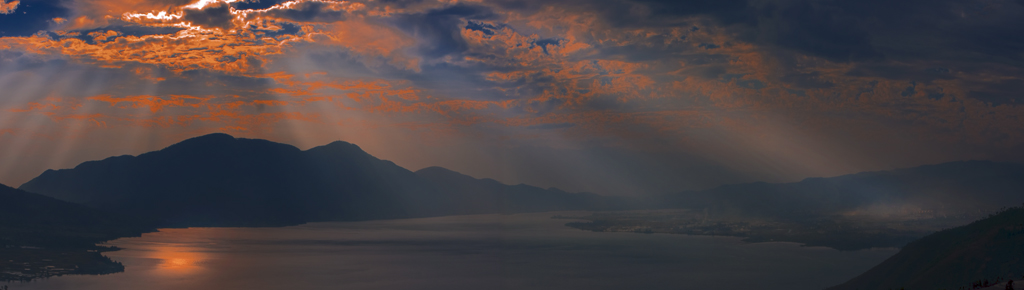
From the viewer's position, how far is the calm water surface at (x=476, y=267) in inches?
4318

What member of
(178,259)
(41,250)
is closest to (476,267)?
(178,259)

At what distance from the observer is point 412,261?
14975 cm

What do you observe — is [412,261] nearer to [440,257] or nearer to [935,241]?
[440,257]

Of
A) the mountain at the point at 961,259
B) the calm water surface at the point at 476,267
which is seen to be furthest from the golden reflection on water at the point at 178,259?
the mountain at the point at 961,259

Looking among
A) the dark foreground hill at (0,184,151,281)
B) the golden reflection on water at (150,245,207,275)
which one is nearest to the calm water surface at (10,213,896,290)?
the golden reflection on water at (150,245,207,275)

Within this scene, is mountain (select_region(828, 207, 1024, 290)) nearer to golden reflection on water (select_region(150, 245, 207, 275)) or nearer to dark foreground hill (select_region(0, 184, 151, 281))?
golden reflection on water (select_region(150, 245, 207, 275))

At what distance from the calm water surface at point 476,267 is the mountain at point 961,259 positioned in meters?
29.7

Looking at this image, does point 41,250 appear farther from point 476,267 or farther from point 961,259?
point 961,259

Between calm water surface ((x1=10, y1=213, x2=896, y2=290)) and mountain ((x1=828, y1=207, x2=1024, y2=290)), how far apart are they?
97.4ft

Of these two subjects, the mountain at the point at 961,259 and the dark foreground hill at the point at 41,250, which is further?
the dark foreground hill at the point at 41,250

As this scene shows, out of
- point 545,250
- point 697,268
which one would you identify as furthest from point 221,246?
point 697,268

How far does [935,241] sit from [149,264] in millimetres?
138873

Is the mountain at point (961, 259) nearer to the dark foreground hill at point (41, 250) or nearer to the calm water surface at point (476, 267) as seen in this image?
the calm water surface at point (476, 267)

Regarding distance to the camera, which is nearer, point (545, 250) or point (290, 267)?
point (290, 267)
